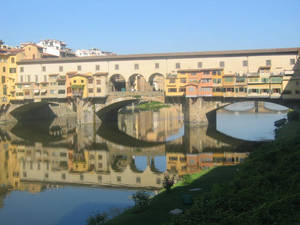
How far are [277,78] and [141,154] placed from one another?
21274 mm

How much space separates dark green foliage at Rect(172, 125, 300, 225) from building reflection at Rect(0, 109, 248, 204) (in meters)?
7.22

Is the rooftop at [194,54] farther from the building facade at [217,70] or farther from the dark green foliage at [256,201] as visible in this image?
the dark green foliage at [256,201]

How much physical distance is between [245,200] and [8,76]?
5140 centimetres

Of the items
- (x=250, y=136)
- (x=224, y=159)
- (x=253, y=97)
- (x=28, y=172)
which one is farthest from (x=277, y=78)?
(x=28, y=172)

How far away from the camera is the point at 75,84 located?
4934 centimetres

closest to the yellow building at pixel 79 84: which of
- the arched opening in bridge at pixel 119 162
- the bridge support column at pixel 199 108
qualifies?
the bridge support column at pixel 199 108

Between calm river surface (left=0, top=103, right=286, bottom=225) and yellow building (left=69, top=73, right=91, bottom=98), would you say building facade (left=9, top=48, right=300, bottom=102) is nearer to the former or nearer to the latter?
yellow building (left=69, top=73, right=91, bottom=98)

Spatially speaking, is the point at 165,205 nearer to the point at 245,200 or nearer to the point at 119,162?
the point at 245,200

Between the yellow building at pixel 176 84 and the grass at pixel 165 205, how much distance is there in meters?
27.8

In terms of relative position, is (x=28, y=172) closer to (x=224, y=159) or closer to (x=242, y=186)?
(x=224, y=159)

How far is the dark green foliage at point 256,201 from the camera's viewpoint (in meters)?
8.52

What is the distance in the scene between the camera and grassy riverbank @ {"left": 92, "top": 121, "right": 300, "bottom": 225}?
8.67 m

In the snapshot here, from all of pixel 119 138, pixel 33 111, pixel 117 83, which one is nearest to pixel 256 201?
pixel 119 138

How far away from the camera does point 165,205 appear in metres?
13.1
